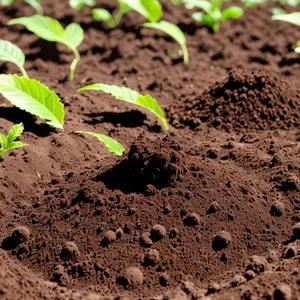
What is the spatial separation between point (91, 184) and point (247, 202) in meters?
0.82

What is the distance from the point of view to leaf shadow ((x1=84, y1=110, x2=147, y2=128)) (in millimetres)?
4346

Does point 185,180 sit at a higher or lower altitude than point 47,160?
higher

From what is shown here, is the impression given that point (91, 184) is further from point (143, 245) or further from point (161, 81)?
point (161, 81)

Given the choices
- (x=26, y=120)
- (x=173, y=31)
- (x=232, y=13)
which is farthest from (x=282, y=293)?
(x=232, y=13)

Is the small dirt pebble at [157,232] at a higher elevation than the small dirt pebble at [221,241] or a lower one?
lower

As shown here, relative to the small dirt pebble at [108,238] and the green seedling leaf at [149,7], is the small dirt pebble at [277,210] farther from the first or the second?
the green seedling leaf at [149,7]

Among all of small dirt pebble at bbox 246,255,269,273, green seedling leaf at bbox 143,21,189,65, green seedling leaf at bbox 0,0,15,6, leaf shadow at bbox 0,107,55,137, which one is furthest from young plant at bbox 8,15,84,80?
small dirt pebble at bbox 246,255,269,273

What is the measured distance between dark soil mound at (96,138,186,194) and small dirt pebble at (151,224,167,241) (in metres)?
0.22

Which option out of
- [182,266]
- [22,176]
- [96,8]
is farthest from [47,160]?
[96,8]

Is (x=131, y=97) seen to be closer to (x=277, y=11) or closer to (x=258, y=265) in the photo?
(x=258, y=265)

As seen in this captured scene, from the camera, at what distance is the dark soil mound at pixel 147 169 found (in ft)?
10.3

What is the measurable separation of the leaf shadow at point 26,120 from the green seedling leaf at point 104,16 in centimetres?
191

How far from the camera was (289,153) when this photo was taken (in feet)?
12.5

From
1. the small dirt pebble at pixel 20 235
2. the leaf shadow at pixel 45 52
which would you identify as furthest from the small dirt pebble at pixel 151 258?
the leaf shadow at pixel 45 52
